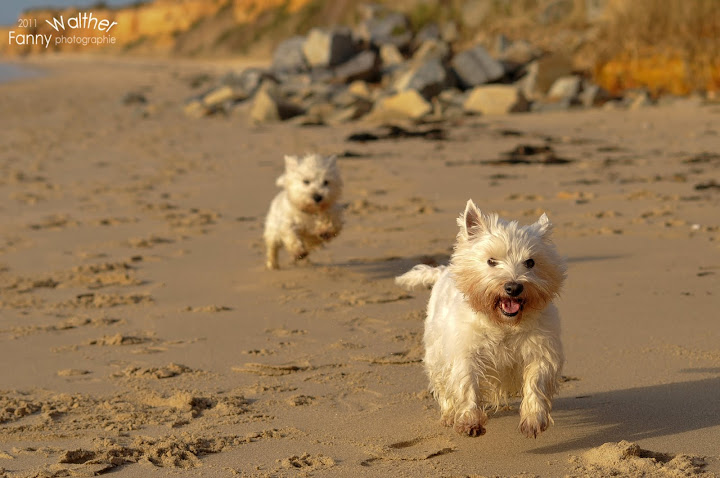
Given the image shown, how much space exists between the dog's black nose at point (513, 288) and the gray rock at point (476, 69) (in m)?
20.2

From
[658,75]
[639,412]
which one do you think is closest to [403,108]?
[658,75]

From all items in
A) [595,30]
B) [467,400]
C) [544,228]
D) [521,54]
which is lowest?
[467,400]

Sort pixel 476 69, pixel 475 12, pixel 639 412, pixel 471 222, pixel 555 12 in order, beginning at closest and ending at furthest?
pixel 471 222, pixel 639 412, pixel 476 69, pixel 555 12, pixel 475 12

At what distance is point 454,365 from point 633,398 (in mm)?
1198

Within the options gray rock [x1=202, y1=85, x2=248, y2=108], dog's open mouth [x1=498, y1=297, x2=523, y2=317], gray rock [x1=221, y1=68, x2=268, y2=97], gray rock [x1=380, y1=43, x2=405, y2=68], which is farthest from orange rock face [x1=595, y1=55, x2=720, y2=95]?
dog's open mouth [x1=498, y1=297, x2=523, y2=317]

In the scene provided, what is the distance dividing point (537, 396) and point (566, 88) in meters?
18.0

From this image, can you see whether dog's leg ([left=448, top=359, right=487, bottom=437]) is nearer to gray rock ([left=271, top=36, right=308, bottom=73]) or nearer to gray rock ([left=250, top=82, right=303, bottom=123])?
gray rock ([left=250, top=82, right=303, bottom=123])

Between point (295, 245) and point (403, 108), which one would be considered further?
point (403, 108)

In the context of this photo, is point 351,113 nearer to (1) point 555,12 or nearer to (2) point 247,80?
(2) point 247,80

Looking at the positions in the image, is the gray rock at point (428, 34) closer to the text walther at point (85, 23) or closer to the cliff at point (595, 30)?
the cliff at point (595, 30)

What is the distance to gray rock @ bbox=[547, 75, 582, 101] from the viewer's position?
69.3 ft

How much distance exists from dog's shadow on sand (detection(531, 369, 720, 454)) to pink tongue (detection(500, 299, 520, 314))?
2.33 feet

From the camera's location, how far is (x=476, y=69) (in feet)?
78.9

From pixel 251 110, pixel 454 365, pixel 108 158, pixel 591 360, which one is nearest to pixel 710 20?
pixel 251 110
